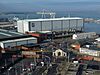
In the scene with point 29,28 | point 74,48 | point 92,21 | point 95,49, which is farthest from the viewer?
point 92,21

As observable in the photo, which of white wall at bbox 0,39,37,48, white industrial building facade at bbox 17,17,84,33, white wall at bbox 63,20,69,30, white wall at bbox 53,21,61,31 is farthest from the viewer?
white wall at bbox 63,20,69,30

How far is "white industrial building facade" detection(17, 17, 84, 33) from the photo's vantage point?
42.3 feet

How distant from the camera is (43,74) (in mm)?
5922

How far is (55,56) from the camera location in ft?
26.2

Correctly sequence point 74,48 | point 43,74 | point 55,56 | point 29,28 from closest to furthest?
point 43,74 → point 55,56 → point 74,48 → point 29,28

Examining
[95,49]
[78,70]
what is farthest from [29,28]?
[78,70]

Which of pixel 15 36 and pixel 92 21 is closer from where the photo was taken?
pixel 15 36

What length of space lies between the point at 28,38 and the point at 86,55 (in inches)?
101

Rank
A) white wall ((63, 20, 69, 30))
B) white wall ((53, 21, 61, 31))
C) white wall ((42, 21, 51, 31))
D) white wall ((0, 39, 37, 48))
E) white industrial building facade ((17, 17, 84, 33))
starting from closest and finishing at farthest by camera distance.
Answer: white wall ((0, 39, 37, 48)), white industrial building facade ((17, 17, 84, 33)), white wall ((42, 21, 51, 31)), white wall ((53, 21, 61, 31)), white wall ((63, 20, 69, 30))

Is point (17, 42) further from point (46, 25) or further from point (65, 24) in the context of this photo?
point (65, 24)

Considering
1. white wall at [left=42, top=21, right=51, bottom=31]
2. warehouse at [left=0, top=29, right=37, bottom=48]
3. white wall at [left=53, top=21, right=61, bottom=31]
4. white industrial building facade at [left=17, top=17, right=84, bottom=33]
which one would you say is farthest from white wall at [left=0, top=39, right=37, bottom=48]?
white wall at [left=53, top=21, right=61, bottom=31]

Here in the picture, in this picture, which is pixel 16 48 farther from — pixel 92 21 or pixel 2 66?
pixel 92 21

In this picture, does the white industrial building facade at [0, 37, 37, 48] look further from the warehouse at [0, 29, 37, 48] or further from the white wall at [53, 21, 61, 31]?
the white wall at [53, 21, 61, 31]

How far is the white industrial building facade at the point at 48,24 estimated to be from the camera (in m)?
12.9
